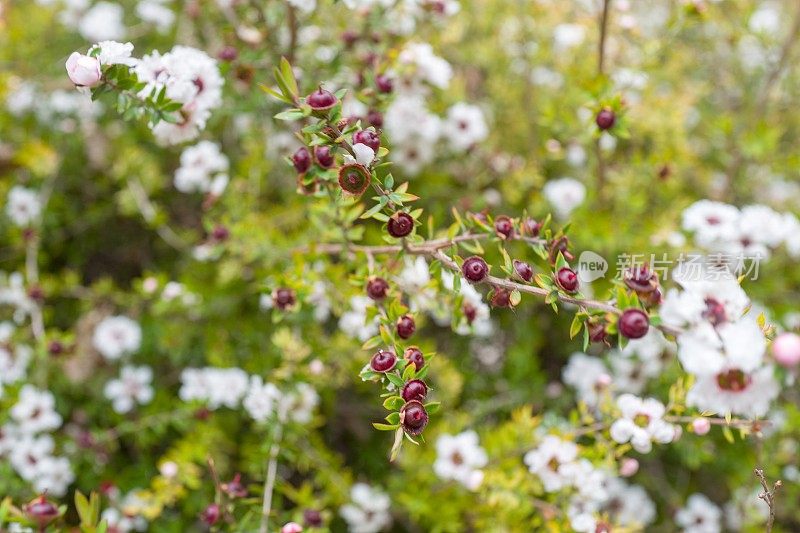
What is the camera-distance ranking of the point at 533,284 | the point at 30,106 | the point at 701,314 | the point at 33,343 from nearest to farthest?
the point at 701,314, the point at 533,284, the point at 33,343, the point at 30,106

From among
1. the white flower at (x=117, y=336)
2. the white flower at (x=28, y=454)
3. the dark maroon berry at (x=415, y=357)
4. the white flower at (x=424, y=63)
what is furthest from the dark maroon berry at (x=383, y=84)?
the white flower at (x=28, y=454)

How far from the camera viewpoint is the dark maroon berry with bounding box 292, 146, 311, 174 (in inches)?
45.7

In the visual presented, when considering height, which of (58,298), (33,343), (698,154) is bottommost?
(58,298)

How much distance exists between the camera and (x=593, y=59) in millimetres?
2436

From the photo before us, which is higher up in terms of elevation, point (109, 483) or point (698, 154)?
point (698, 154)

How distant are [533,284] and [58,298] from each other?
6.76 feet

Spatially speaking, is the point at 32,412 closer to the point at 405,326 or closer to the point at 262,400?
the point at 262,400

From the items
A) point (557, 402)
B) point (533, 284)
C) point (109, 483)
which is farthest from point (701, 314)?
point (109, 483)

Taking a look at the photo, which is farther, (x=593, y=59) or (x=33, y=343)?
(x=593, y=59)

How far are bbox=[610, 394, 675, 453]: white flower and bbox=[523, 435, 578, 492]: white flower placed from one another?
13 cm

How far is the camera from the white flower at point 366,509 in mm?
1755

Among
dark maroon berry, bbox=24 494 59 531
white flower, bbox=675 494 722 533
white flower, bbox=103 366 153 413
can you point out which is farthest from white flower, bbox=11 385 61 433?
white flower, bbox=675 494 722 533

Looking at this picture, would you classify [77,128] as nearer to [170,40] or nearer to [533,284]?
[170,40]

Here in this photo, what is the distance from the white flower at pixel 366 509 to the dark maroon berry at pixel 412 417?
0.86m
